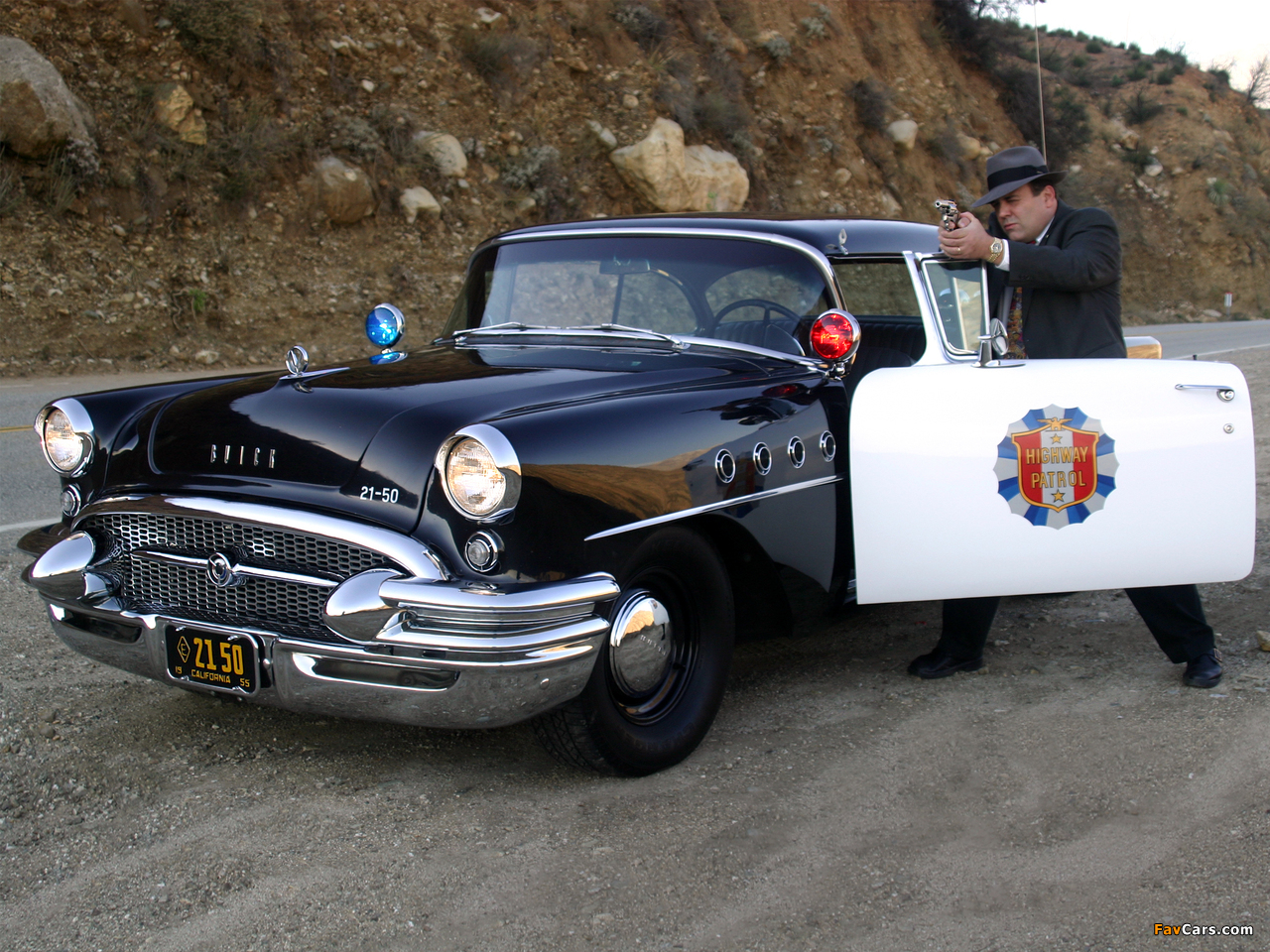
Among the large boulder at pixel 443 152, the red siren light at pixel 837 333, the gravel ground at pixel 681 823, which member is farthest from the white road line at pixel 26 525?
the large boulder at pixel 443 152

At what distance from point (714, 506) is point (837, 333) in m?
0.84

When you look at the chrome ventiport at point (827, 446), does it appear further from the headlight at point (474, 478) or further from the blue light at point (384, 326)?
the blue light at point (384, 326)

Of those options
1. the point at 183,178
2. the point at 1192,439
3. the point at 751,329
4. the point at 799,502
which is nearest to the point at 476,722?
the point at 799,502

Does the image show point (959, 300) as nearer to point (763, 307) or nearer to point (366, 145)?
point (763, 307)

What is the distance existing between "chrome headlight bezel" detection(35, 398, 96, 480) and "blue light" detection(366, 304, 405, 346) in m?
1.18

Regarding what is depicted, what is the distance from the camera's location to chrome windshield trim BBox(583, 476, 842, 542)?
2.94 metres

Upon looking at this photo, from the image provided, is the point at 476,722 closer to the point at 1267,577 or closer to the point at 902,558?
the point at 902,558

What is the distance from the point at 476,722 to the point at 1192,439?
7.45 feet

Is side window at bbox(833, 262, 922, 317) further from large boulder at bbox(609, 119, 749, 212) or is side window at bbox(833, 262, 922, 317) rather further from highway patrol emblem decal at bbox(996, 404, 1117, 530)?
large boulder at bbox(609, 119, 749, 212)

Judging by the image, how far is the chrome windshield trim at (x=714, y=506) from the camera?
294 cm

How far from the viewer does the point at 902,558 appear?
11.6ft

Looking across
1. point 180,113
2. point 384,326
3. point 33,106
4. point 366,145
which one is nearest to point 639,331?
point 384,326

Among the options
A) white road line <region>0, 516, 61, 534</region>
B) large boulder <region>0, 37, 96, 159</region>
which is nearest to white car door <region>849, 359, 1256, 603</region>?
white road line <region>0, 516, 61, 534</region>

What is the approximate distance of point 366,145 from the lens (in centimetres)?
1633
